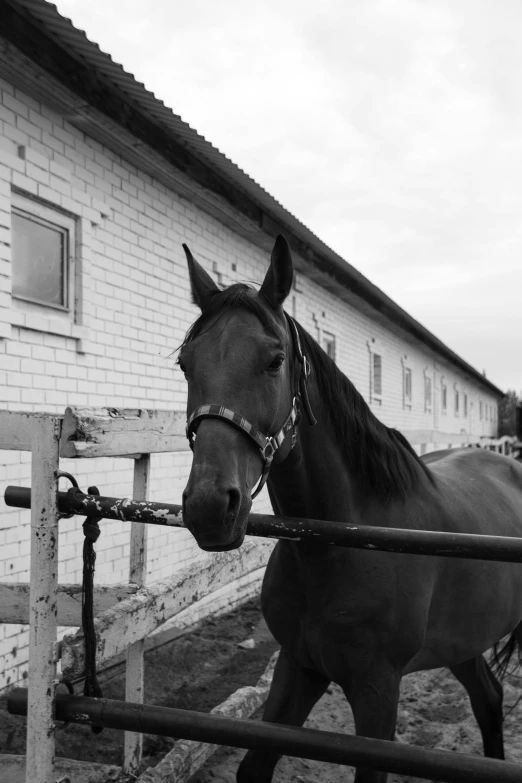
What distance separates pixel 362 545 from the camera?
1.66m

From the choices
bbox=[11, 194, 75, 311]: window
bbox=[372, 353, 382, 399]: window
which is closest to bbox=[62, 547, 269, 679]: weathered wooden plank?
bbox=[11, 194, 75, 311]: window

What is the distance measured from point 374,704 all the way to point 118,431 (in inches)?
47.4

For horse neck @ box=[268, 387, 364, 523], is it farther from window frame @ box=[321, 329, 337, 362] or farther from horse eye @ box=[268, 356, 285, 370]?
window frame @ box=[321, 329, 337, 362]

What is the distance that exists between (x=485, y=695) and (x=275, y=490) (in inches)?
79.8

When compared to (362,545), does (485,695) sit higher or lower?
lower

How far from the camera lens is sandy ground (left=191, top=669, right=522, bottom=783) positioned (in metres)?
3.22

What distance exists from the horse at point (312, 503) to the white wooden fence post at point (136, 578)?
2.08 ft

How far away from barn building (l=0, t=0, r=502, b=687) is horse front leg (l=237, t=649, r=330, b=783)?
1.44 metres

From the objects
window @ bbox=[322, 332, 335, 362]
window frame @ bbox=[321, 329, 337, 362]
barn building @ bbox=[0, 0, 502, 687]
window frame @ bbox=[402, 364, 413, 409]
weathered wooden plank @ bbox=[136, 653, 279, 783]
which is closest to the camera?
weathered wooden plank @ bbox=[136, 653, 279, 783]

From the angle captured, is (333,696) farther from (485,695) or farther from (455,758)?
(455,758)

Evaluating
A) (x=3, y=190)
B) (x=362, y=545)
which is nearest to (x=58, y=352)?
(x=3, y=190)

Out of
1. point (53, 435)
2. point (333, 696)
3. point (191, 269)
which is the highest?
point (191, 269)

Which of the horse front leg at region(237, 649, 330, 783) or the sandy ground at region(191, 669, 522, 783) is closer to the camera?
the horse front leg at region(237, 649, 330, 783)

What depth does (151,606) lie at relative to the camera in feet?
7.96
